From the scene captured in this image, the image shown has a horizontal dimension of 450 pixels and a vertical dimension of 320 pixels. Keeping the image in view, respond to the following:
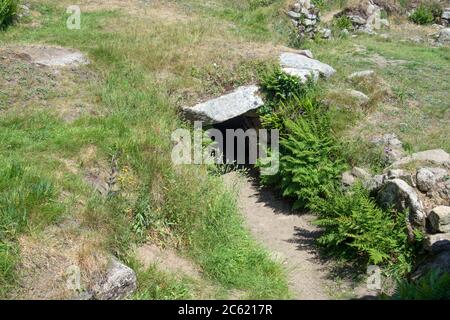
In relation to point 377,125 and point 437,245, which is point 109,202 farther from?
point 377,125

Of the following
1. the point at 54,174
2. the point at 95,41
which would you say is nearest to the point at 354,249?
the point at 54,174

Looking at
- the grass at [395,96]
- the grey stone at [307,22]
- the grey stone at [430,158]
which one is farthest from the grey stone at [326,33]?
the grey stone at [430,158]

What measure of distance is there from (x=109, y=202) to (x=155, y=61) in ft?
18.6

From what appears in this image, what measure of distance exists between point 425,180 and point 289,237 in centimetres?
277

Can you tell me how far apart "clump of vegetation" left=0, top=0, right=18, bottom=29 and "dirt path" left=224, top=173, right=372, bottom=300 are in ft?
25.4

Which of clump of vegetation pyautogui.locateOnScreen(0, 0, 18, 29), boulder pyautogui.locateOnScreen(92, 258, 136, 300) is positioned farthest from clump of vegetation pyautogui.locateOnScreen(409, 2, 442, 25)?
boulder pyautogui.locateOnScreen(92, 258, 136, 300)

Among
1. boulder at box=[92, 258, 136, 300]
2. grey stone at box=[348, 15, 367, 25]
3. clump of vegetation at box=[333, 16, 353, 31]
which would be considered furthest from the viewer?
grey stone at box=[348, 15, 367, 25]

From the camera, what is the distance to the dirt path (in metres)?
8.38

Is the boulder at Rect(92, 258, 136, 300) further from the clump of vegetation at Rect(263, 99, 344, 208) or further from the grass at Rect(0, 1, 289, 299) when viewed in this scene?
the clump of vegetation at Rect(263, 99, 344, 208)

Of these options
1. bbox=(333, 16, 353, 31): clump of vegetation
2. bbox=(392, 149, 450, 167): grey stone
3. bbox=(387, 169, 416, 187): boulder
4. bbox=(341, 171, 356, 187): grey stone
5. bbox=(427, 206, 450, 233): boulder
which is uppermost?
bbox=(333, 16, 353, 31): clump of vegetation

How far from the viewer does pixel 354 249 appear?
8.94 m

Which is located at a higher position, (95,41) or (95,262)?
(95,41)

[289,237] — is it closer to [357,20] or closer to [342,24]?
[342,24]
